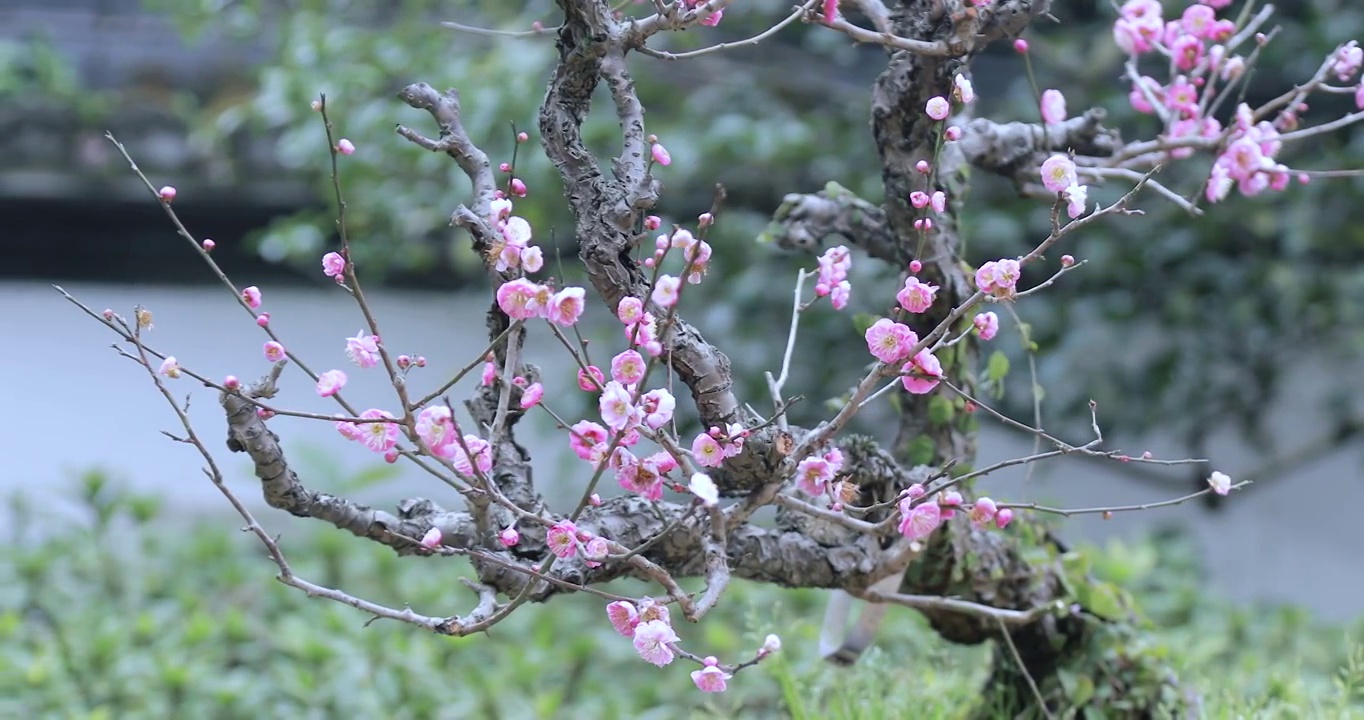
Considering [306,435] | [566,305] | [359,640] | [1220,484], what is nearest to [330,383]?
[566,305]

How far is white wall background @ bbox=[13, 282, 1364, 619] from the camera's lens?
2.87 metres

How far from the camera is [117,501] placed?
2555 millimetres

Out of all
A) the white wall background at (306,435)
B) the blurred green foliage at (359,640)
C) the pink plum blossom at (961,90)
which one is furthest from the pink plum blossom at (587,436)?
the white wall background at (306,435)

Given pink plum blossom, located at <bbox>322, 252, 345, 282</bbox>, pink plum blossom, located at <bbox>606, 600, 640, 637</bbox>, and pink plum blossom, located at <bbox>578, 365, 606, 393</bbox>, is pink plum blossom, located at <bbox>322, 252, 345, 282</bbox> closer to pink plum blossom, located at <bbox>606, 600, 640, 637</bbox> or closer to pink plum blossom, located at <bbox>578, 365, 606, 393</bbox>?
pink plum blossom, located at <bbox>578, 365, 606, 393</bbox>

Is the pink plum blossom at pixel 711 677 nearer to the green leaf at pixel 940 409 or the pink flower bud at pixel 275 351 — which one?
the pink flower bud at pixel 275 351

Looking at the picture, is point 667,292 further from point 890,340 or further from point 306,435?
point 306,435

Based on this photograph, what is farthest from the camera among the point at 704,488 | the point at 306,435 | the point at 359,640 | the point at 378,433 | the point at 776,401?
the point at 306,435

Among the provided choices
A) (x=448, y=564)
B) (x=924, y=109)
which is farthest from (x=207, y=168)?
(x=924, y=109)

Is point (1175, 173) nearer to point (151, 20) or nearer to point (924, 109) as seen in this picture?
point (924, 109)

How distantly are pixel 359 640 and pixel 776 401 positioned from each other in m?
1.42

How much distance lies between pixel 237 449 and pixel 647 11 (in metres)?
1.32

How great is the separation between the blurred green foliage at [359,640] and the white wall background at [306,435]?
0.24 metres

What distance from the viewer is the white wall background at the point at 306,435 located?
2.87m

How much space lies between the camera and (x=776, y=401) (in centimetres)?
93
